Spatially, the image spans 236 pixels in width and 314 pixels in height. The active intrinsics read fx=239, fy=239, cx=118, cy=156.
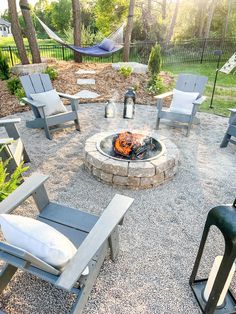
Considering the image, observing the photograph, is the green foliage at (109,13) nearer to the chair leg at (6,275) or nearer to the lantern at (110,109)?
the lantern at (110,109)

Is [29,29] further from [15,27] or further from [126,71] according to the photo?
[126,71]

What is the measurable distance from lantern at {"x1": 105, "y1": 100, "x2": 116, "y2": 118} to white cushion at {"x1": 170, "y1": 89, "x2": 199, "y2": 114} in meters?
1.13

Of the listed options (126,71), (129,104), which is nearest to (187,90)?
(129,104)

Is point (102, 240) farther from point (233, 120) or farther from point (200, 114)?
point (200, 114)

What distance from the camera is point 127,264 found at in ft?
6.15

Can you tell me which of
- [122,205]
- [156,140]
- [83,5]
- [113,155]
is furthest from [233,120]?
[83,5]

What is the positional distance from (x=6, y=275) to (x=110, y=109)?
3.43 metres

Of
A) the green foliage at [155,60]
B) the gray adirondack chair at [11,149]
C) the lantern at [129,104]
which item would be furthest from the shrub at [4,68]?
the gray adirondack chair at [11,149]

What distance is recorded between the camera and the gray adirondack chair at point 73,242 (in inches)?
45.0

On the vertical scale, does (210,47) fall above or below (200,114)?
above

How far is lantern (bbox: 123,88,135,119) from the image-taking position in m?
4.07

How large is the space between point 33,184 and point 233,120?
296 centimetres

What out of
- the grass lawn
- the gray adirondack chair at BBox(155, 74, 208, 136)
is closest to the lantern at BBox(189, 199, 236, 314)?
the gray adirondack chair at BBox(155, 74, 208, 136)

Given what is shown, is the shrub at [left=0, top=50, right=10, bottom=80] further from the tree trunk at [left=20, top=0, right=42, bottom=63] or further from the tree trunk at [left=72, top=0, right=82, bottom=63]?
the tree trunk at [left=72, top=0, right=82, bottom=63]
